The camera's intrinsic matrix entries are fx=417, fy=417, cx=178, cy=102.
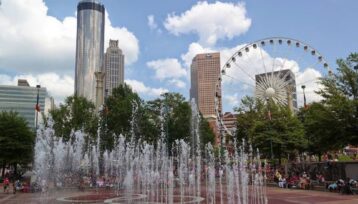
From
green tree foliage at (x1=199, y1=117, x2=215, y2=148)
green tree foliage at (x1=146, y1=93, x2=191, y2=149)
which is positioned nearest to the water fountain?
green tree foliage at (x1=146, y1=93, x2=191, y2=149)

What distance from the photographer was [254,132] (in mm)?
49812

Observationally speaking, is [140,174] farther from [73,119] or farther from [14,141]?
[73,119]

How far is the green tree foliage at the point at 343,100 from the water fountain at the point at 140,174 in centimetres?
762

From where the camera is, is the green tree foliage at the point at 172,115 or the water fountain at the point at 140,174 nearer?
the water fountain at the point at 140,174

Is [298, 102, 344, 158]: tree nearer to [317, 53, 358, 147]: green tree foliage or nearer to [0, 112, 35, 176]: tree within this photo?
[317, 53, 358, 147]: green tree foliage

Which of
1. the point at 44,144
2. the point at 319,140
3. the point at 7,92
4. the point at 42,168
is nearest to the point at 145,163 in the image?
the point at 42,168

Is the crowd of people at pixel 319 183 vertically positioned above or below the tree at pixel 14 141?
below

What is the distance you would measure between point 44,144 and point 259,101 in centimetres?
2976

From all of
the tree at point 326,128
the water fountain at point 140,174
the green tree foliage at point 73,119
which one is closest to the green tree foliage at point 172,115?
the water fountain at point 140,174

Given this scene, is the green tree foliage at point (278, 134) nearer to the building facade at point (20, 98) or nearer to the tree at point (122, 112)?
the tree at point (122, 112)

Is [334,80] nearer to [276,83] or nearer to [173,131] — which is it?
Answer: [276,83]

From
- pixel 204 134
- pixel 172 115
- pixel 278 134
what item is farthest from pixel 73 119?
pixel 278 134

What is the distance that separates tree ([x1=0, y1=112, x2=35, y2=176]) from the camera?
4841cm

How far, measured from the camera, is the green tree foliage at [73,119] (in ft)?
189
